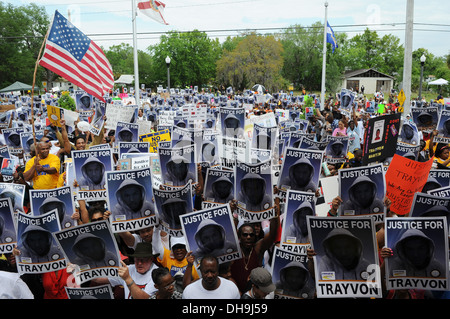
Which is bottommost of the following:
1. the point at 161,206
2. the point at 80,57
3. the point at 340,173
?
the point at 161,206

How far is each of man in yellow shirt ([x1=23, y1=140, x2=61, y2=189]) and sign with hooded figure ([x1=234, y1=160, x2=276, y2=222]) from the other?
3701mm

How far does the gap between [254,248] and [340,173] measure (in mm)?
1324

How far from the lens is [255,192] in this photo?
214 inches

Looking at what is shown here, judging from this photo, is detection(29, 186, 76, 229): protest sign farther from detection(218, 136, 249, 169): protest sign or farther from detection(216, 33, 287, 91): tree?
detection(216, 33, 287, 91): tree

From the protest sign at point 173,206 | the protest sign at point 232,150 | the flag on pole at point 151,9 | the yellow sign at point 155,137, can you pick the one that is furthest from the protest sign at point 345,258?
the flag on pole at point 151,9

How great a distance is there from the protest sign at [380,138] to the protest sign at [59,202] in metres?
4.01

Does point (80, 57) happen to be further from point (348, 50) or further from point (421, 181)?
point (348, 50)

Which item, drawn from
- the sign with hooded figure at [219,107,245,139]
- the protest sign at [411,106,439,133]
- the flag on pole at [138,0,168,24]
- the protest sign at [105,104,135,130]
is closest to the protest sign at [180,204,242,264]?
the sign with hooded figure at [219,107,245,139]

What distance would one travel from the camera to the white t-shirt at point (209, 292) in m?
3.96


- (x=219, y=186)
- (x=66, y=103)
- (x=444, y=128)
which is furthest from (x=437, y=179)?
(x=66, y=103)

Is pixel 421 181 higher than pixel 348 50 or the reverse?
the reverse

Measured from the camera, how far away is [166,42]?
243 feet

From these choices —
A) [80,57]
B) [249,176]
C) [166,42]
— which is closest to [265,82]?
[166,42]

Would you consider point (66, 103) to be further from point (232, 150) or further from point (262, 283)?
point (262, 283)
